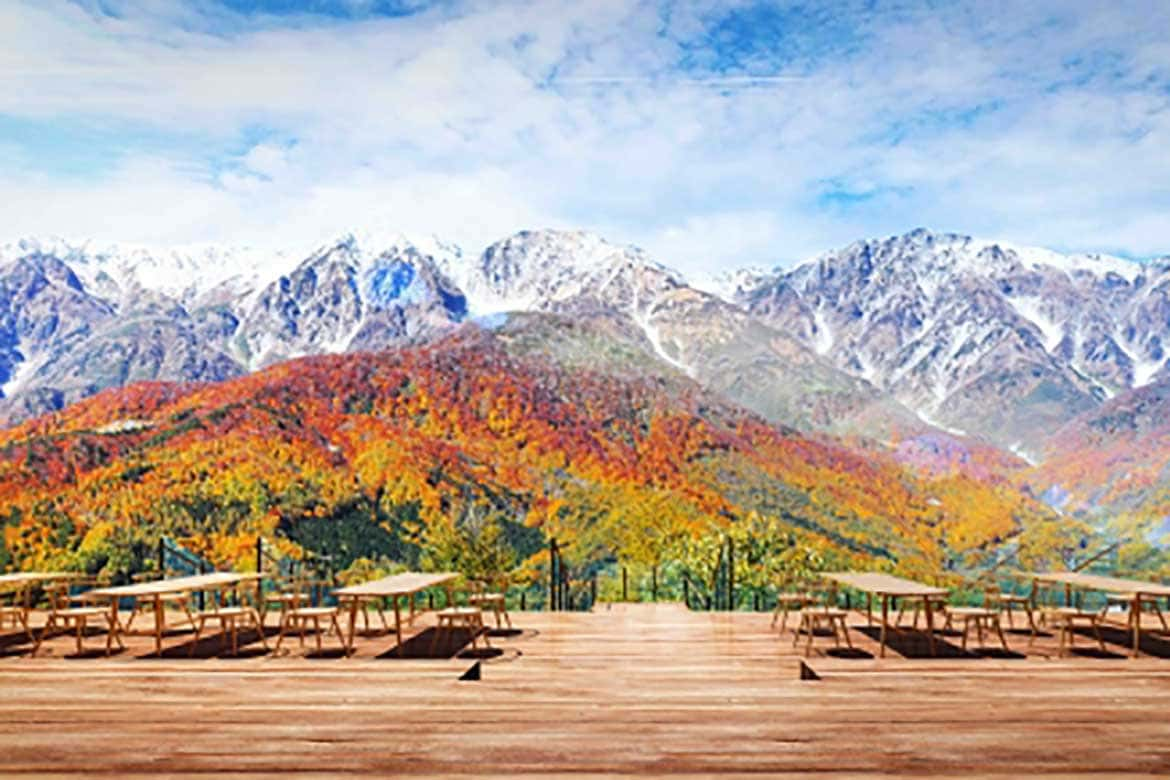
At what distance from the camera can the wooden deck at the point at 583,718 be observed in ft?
13.1

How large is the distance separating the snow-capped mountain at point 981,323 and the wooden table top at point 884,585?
8139 cm

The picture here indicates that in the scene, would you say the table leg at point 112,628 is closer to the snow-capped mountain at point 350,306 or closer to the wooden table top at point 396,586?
the wooden table top at point 396,586

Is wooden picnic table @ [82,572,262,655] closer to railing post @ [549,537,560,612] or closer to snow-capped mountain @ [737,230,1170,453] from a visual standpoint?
railing post @ [549,537,560,612]

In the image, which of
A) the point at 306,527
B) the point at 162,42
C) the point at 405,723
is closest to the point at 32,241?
the point at 306,527

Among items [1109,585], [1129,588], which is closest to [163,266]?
[1109,585]

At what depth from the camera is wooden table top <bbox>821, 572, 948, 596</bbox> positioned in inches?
281

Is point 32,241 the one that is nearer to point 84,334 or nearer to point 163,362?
point 84,334

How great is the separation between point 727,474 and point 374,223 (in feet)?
345

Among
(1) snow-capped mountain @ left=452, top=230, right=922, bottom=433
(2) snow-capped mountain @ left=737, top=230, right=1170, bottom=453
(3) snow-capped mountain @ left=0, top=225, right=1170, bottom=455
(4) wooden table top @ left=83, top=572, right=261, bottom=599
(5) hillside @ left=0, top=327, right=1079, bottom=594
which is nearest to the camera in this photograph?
(4) wooden table top @ left=83, top=572, right=261, bottom=599

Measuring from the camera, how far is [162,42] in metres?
16.0

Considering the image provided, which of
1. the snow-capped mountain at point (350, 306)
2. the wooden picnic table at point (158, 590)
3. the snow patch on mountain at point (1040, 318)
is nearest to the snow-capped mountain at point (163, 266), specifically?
the snow-capped mountain at point (350, 306)

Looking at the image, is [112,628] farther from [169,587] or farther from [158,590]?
[158,590]

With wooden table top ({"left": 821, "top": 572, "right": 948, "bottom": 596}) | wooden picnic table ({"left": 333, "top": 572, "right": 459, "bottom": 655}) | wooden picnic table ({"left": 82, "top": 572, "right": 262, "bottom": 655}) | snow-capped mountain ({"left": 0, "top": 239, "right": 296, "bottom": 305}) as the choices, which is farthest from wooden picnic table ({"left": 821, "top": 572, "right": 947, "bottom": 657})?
snow-capped mountain ({"left": 0, "top": 239, "right": 296, "bottom": 305})

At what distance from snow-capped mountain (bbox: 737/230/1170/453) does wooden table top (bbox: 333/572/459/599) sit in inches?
3281
